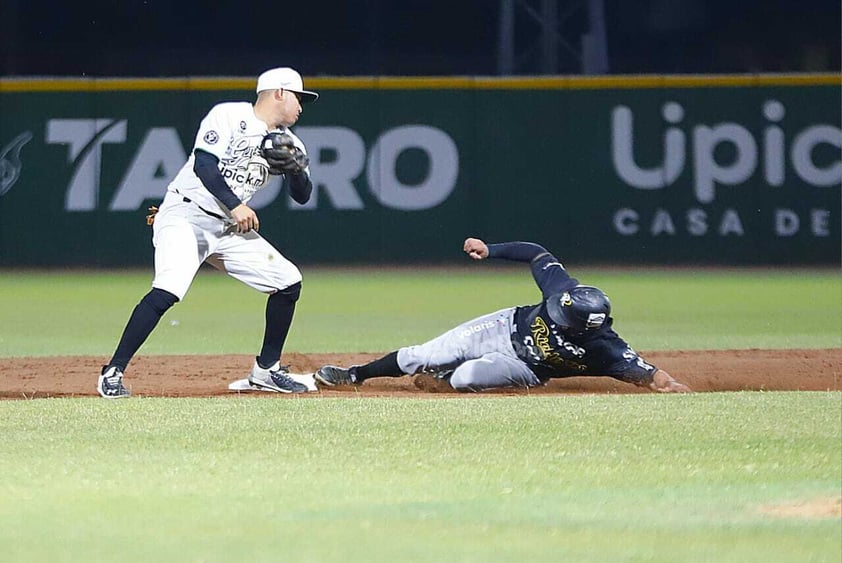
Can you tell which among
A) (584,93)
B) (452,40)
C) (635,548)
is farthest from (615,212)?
(635,548)

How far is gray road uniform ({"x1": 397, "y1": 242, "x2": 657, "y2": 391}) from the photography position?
6.96 m

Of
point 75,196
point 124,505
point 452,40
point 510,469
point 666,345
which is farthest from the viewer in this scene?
point 452,40

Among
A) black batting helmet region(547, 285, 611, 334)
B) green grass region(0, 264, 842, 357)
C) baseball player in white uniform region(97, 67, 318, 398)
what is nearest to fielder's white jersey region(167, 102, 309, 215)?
baseball player in white uniform region(97, 67, 318, 398)

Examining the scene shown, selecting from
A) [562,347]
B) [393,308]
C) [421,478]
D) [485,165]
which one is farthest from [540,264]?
[485,165]

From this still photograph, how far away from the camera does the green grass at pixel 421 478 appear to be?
4133 millimetres

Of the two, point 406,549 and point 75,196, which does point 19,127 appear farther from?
point 406,549

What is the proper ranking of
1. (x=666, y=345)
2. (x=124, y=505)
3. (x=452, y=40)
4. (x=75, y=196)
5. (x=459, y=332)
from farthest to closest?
(x=452, y=40), (x=75, y=196), (x=666, y=345), (x=459, y=332), (x=124, y=505)

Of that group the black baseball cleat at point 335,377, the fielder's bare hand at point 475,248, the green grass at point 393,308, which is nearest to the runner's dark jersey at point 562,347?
the fielder's bare hand at point 475,248

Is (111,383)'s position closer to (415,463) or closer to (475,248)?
(475,248)

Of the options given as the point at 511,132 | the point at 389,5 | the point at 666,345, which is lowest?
the point at 666,345

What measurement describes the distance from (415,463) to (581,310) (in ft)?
5.68

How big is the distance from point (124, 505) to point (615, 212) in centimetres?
1244

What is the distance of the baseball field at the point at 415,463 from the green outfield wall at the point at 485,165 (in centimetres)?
665

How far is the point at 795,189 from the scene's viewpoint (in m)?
16.6
